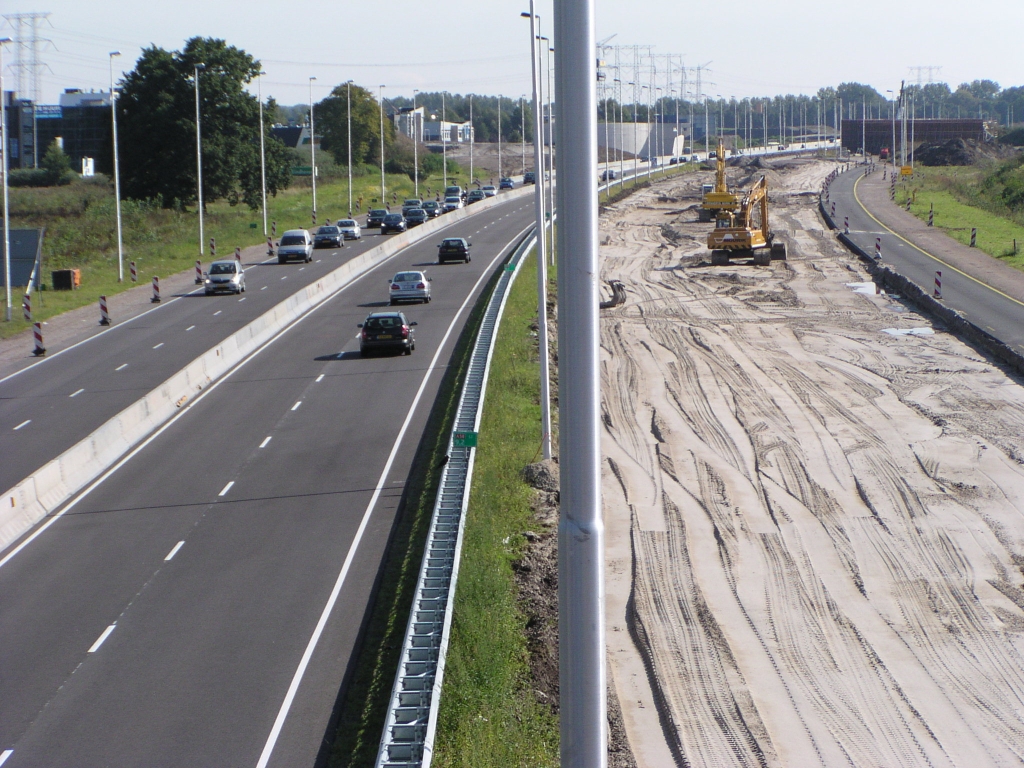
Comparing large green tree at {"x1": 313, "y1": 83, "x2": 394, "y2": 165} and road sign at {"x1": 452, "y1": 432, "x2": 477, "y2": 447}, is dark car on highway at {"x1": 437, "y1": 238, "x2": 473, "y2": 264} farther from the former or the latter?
large green tree at {"x1": 313, "y1": 83, "x2": 394, "y2": 165}

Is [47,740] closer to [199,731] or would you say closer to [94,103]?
[199,731]

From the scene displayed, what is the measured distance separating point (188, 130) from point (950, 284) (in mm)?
59636

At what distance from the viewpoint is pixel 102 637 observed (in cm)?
1501

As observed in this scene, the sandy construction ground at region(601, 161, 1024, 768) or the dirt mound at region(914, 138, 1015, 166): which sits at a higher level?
the dirt mound at region(914, 138, 1015, 166)

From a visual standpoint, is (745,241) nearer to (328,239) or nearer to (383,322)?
(383,322)

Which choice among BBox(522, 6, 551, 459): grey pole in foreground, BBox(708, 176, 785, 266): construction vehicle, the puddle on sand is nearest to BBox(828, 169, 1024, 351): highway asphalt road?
the puddle on sand

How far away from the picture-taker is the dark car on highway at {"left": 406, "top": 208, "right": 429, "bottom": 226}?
79188 mm

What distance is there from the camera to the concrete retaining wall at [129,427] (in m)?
20.2

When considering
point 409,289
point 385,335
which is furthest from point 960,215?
point 385,335

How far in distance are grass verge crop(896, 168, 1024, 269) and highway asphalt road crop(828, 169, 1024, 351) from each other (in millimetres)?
3470

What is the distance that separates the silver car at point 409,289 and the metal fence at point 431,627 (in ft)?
70.1

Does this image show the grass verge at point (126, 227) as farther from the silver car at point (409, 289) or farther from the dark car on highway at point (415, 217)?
the silver car at point (409, 289)

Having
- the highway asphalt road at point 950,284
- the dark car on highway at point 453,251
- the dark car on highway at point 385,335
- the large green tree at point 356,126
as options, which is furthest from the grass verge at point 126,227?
the highway asphalt road at point 950,284

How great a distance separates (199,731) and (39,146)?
14122cm
